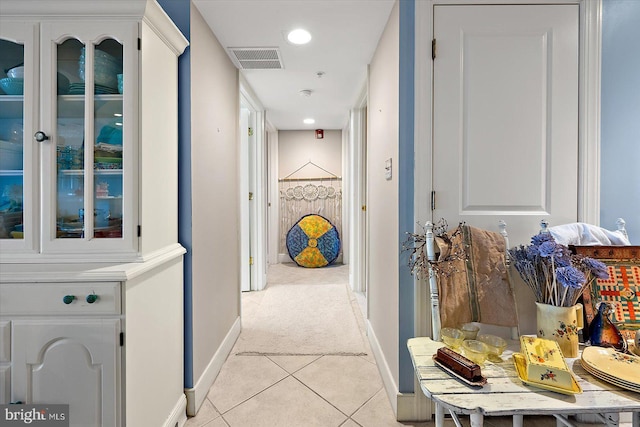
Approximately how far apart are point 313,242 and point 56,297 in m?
4.08

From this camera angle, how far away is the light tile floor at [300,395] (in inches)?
66.0

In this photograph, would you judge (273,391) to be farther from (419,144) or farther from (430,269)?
(419,144)

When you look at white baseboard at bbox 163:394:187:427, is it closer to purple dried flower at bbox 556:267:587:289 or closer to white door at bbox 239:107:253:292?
purple dried flower at bbox 556:267:587:289

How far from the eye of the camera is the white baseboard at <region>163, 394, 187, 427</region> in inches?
60.3

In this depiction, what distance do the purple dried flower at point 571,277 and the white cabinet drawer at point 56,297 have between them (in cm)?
170

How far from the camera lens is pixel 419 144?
5.23ft

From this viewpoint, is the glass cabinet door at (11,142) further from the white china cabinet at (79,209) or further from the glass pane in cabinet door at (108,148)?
the glass pane in cabinet door at (108,148)

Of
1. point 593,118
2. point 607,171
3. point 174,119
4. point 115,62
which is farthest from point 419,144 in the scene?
point 115,62

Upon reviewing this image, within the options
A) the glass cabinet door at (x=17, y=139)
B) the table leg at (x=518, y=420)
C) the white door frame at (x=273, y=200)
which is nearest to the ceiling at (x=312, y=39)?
the glass cabinet door at (x=17, y=139)

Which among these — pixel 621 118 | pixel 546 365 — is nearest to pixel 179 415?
pixel 546 365

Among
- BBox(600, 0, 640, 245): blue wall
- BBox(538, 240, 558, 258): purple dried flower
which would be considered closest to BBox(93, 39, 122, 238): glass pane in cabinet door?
BBox(538, 240, 558, 258): purple dried flower

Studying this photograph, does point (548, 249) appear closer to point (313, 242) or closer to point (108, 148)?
point (108, 148)

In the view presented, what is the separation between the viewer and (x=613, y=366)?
1.11m

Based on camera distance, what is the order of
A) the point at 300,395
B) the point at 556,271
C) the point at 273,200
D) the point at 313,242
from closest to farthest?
the point at 556,271 → the point at 300,395 → the point at 313,242 → the point at 273,200
